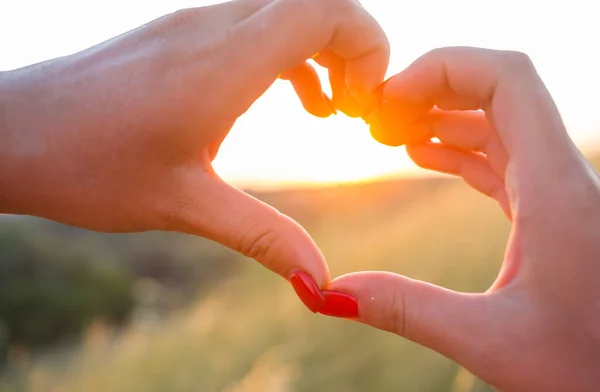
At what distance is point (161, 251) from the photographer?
13477 mm

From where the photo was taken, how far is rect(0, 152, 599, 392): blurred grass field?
188cm

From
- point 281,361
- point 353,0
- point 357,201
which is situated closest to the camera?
point 353,0

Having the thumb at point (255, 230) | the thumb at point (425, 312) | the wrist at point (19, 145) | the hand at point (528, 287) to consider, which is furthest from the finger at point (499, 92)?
the wrist at point (19, 145)

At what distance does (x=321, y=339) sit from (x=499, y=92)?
Answer: 4.21ft

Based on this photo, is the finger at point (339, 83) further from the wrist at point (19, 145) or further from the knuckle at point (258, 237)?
the wrist at point (19, 145)

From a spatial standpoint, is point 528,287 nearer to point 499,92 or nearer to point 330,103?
point 499,92

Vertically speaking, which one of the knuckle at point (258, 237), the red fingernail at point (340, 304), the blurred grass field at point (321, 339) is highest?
the knuckle at point (258, 237)

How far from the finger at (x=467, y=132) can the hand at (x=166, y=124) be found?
12.2 inches

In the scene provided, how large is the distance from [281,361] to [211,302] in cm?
120

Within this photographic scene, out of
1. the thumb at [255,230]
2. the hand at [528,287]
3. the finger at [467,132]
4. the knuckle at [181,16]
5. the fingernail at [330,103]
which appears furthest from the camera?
the fingernail at [330,103]

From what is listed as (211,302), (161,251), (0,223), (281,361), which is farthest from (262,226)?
(161,251)

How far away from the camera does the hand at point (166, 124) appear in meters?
1.07

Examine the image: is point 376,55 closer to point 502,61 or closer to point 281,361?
point 502,61

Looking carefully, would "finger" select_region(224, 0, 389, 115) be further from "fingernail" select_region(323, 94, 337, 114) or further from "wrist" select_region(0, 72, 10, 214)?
"wrist" select_region(0, 72, 10, 214)
